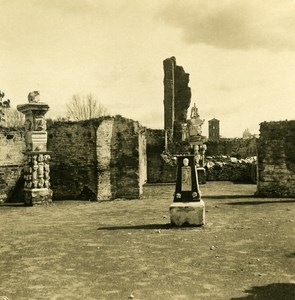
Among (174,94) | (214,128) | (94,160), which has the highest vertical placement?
(174,94)

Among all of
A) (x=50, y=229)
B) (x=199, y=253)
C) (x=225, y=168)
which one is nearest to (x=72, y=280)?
(x=199, y=253)

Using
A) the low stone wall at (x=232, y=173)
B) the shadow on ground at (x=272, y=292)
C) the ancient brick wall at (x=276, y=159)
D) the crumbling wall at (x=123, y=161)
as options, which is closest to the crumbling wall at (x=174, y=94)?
the low stone wall at (x=232, y=173)

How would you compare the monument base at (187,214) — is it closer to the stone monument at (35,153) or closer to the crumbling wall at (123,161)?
the stone monument at (35,153)

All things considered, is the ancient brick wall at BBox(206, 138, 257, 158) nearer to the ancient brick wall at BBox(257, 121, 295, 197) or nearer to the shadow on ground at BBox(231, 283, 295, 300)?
the ancient brick wall at BBox(257, 121, 295, 197)

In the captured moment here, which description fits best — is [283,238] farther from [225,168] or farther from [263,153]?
[225,168]

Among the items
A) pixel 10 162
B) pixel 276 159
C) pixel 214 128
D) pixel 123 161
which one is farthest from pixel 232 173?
pixel 214 128

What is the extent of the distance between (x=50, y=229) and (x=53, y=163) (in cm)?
690

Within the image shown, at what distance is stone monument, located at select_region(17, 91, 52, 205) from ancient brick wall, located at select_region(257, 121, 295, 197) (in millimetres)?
7853

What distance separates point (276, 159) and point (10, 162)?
9.76 meters

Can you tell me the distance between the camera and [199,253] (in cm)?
747

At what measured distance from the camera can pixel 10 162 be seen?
1592 centimetres

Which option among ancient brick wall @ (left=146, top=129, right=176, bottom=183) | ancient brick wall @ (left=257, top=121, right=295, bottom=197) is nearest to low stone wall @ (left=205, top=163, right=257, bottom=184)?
ancient brick wall @ (left=146, top=129, right=176, bottom=183)

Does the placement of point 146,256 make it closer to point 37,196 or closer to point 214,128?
point 37,196

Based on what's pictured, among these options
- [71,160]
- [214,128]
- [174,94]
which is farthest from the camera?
[214,128]
